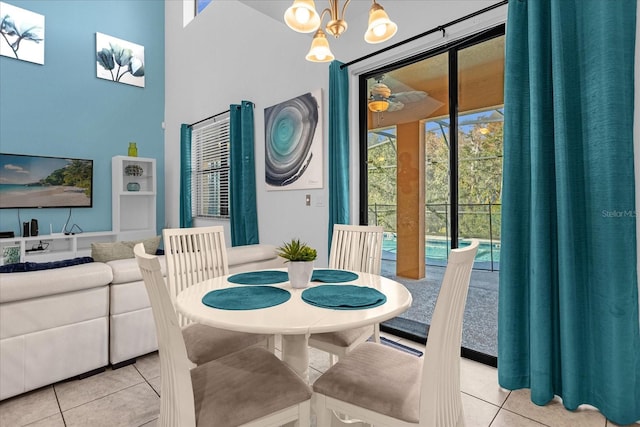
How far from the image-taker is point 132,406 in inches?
73.6

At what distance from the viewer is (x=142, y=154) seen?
5938 millimetres

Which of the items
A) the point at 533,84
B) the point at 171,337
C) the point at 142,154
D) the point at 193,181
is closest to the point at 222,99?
the point at 193,181

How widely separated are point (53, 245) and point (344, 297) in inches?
206

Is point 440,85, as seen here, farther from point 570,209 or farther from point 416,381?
point 416,381

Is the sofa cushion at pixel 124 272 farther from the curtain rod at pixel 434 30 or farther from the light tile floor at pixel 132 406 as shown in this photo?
the curtain rod at pixel 434 30

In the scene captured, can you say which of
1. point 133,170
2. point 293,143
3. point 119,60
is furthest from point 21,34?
point 293,143

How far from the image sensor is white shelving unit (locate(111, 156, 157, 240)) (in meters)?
5.38

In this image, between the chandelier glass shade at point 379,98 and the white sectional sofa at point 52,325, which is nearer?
the white sectional sofa at point 52,325

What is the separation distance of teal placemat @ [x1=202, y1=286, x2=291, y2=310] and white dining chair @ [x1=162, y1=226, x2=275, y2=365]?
0.29 m

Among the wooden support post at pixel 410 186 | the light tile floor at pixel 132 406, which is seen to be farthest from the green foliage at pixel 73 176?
the wooden support post at pixel 410 186

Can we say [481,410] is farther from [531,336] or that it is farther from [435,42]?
[435,42]

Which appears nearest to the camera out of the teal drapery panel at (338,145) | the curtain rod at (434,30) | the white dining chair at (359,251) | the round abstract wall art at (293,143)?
the white dining chair at (359,251)

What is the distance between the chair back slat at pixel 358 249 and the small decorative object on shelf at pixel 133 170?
4.51 meters

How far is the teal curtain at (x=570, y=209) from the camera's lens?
169 cm
